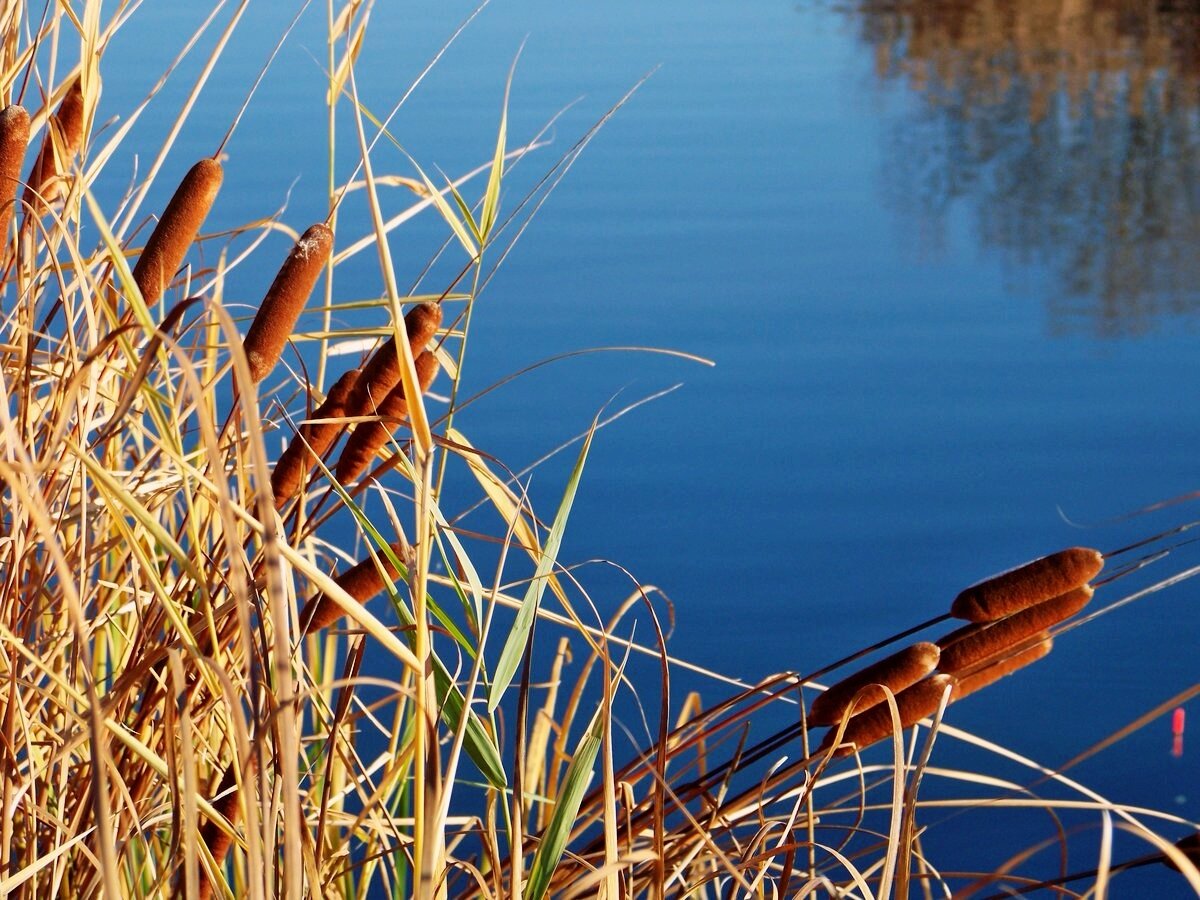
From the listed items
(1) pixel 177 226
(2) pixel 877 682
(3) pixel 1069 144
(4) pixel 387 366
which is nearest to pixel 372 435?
(4) pixel 387 366

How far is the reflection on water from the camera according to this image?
4102 millimetres

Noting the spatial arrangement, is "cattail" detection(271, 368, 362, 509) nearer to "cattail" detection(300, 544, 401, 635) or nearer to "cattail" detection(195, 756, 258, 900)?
"cattail" detection(300, 544, 401, 635)

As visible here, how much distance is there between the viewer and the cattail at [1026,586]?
62cm

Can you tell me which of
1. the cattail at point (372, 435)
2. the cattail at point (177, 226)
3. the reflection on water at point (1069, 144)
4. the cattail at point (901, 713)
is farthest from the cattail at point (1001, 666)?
the reflection on water at point (1069, 144)

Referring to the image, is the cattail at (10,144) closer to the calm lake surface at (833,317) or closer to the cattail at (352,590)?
the cattail at (352,590)

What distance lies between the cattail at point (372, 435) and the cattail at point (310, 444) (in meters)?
0.01

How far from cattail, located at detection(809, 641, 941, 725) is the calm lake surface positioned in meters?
0.76

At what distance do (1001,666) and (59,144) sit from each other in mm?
643

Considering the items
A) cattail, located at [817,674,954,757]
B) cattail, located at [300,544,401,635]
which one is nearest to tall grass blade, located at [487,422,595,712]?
cattail, located at [300,544,401,635]

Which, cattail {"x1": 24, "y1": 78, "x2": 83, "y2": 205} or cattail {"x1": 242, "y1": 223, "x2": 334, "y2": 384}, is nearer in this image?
cattail {"x1": 242, "y1": 223, "x2": 334, "y2": 384}

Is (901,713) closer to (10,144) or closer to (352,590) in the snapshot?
(352,590)

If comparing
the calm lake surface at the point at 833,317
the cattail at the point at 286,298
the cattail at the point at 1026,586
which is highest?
the cattail at the point at 286,298

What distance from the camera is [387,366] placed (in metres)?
0.71

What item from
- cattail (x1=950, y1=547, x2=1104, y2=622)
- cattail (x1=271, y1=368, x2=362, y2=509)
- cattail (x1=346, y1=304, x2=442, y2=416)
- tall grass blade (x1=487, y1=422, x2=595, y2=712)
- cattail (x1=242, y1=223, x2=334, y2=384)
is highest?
cattail (x1=242, y1=223, x2=334, y2=384)
